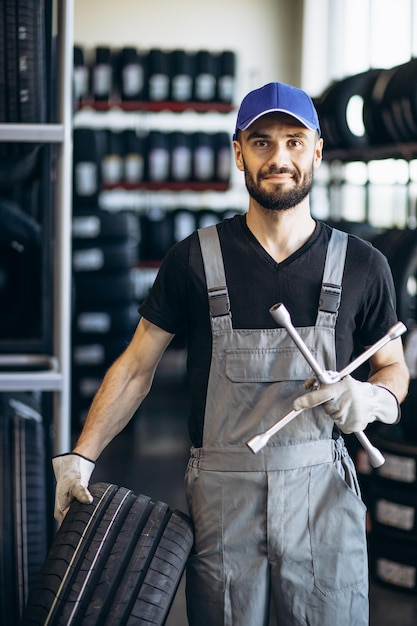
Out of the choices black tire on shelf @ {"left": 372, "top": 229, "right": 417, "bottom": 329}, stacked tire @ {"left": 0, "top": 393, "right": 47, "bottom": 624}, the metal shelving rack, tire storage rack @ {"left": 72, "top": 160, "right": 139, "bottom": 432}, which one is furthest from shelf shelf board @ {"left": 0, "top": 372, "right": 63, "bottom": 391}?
tire storage rack @ {"left": 72, "top": 160, "right": 139, "bottom": 432}

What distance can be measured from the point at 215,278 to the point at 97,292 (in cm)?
383

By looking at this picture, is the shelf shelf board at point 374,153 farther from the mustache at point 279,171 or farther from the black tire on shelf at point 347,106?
the mustache at point 279,171

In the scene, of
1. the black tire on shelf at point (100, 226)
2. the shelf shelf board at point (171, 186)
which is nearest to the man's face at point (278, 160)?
the black tire on shelf at point (100, 226)

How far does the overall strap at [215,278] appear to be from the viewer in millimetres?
1837

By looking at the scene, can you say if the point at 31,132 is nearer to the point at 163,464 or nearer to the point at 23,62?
the point at 23,62

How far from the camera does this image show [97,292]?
5.62m

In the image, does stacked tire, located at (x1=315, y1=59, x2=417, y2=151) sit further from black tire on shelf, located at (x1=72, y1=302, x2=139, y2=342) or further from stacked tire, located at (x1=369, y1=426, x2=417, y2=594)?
black tire on shelf, located at (x1=72, y1=302, x2=139, y2=342)

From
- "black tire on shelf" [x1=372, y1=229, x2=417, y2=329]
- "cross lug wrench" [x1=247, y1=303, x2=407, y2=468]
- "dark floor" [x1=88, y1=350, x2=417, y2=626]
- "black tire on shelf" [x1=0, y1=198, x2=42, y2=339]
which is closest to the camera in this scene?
"cross lug wrench" [x1=247, y1=303, x2=407, y2=468]

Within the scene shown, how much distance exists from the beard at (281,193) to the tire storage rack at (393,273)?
172cm

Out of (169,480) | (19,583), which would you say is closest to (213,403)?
(19,583)

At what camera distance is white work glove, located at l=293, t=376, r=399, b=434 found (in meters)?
1.69

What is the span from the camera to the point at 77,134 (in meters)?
5.96

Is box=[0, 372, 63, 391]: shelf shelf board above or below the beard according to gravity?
below

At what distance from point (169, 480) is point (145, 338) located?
109 inches
